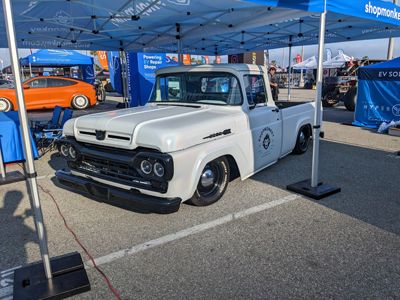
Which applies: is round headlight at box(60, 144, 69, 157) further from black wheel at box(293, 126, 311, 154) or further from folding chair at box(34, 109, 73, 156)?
black wheel at box(293, 126, 311, 154)

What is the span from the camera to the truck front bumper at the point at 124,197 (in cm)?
326

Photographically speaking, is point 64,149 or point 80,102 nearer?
point 64,149

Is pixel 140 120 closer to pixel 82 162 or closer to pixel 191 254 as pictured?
pixel 82 162

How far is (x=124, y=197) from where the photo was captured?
340 centimetres

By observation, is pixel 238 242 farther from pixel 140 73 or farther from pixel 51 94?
pixel 51 94

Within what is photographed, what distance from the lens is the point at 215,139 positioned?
12.6ft

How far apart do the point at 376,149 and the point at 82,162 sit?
637cm

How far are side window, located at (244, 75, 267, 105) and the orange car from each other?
1350 cm

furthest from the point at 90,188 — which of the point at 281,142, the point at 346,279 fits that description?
the point at 281,142

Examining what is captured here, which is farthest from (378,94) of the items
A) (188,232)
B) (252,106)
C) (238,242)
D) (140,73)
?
(140,73)

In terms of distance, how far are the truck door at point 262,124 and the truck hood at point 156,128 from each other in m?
0.43

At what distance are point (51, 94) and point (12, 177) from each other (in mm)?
11840

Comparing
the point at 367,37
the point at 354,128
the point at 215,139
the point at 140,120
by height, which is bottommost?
the point at 354,128

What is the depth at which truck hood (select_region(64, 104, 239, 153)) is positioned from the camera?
331 cm
